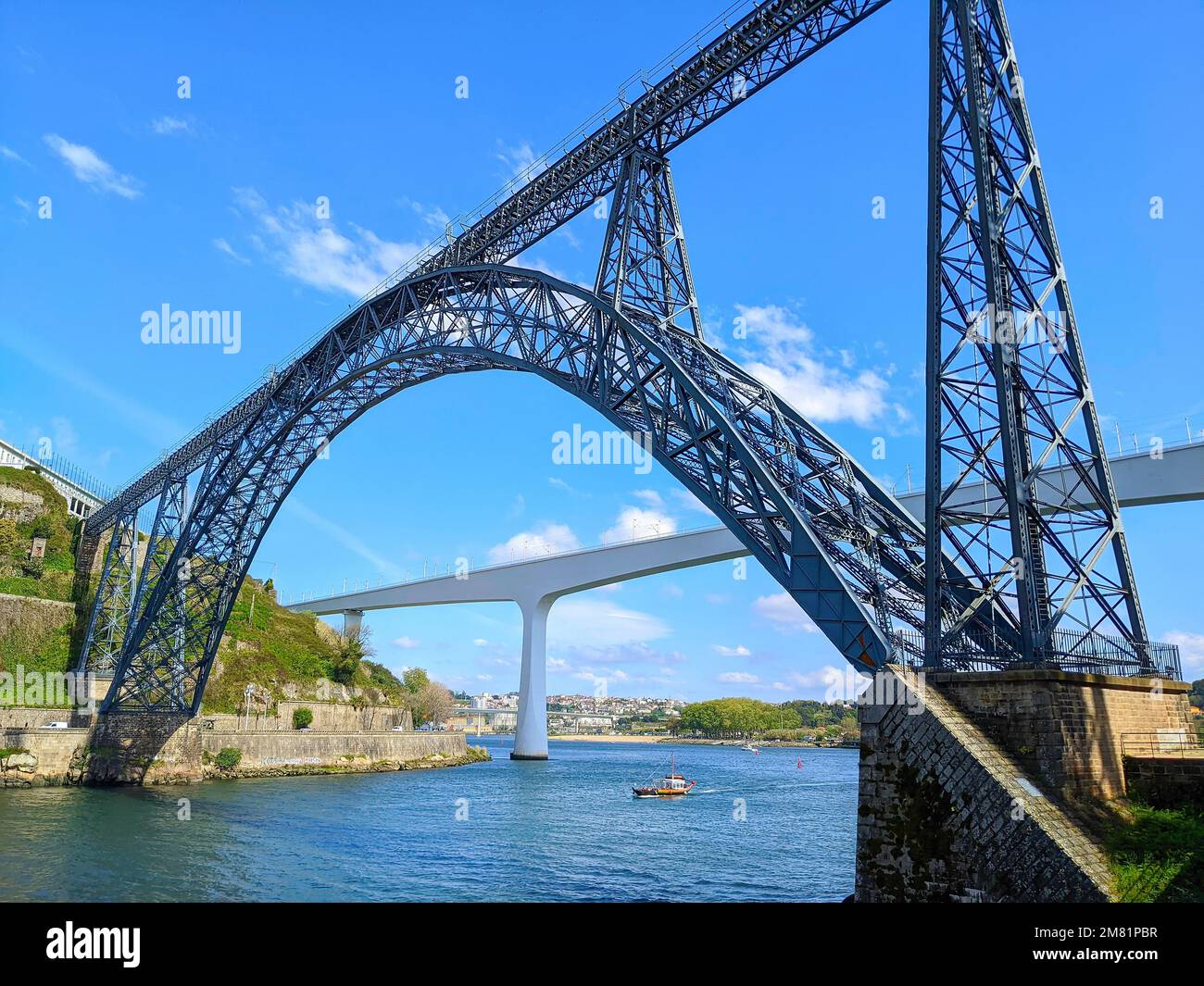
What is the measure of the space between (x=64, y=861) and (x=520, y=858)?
1066 cm

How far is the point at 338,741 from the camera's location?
51.0m

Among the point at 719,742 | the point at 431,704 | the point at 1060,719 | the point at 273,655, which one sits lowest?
the point at 719,742

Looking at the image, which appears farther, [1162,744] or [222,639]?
[222,639]

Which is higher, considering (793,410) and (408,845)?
(793,410)

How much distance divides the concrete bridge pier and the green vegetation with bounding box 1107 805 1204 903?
187ft

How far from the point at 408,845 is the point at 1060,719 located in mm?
18777

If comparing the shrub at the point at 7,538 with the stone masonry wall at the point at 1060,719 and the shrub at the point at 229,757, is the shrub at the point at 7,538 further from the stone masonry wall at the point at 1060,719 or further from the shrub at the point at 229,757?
the stone masonry wall at the point at 1060,719

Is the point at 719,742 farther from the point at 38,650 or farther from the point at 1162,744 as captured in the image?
the point at 1162,744

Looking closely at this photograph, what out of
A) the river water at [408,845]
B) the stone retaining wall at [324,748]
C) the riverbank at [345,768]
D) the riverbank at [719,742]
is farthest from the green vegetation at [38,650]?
the riverbank at [719,742]

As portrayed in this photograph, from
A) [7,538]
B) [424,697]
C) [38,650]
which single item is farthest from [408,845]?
[424,697]

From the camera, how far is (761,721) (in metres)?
138

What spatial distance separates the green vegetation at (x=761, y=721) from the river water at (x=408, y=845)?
96.3 metres
